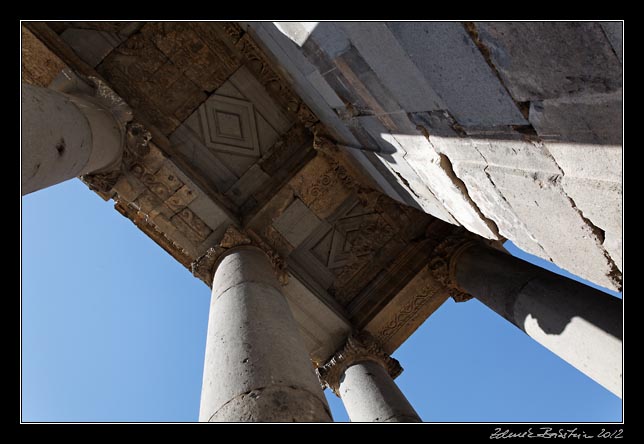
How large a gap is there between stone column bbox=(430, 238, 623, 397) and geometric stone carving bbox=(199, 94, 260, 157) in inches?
177

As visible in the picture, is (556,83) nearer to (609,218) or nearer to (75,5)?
(609,218)

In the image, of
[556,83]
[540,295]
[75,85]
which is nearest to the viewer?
[556,83]

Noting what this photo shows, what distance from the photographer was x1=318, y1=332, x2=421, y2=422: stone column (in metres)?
7.36

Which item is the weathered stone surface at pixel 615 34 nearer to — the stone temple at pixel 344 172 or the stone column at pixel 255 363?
the stone temple at pixel 344 172

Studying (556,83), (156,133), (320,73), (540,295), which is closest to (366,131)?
(320,73)

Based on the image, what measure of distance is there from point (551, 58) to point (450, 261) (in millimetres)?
6909

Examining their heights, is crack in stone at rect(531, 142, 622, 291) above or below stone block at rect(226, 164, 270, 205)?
below

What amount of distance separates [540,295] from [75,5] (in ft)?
21.1

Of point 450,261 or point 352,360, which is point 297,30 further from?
point 352,360

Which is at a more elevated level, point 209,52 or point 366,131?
point 209,52

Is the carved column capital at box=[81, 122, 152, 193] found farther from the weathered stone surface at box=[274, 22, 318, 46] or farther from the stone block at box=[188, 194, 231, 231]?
the weathered stone surface at box=[274, 22, 318, 46]

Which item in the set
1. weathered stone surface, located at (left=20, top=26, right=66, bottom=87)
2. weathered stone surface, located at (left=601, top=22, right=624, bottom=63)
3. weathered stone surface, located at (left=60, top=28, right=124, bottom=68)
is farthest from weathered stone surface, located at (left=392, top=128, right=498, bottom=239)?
weathered stone surface, located at (left=60, top=28, right=124, bottom=68)

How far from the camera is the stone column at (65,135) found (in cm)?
466

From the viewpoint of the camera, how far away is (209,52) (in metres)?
9.16
